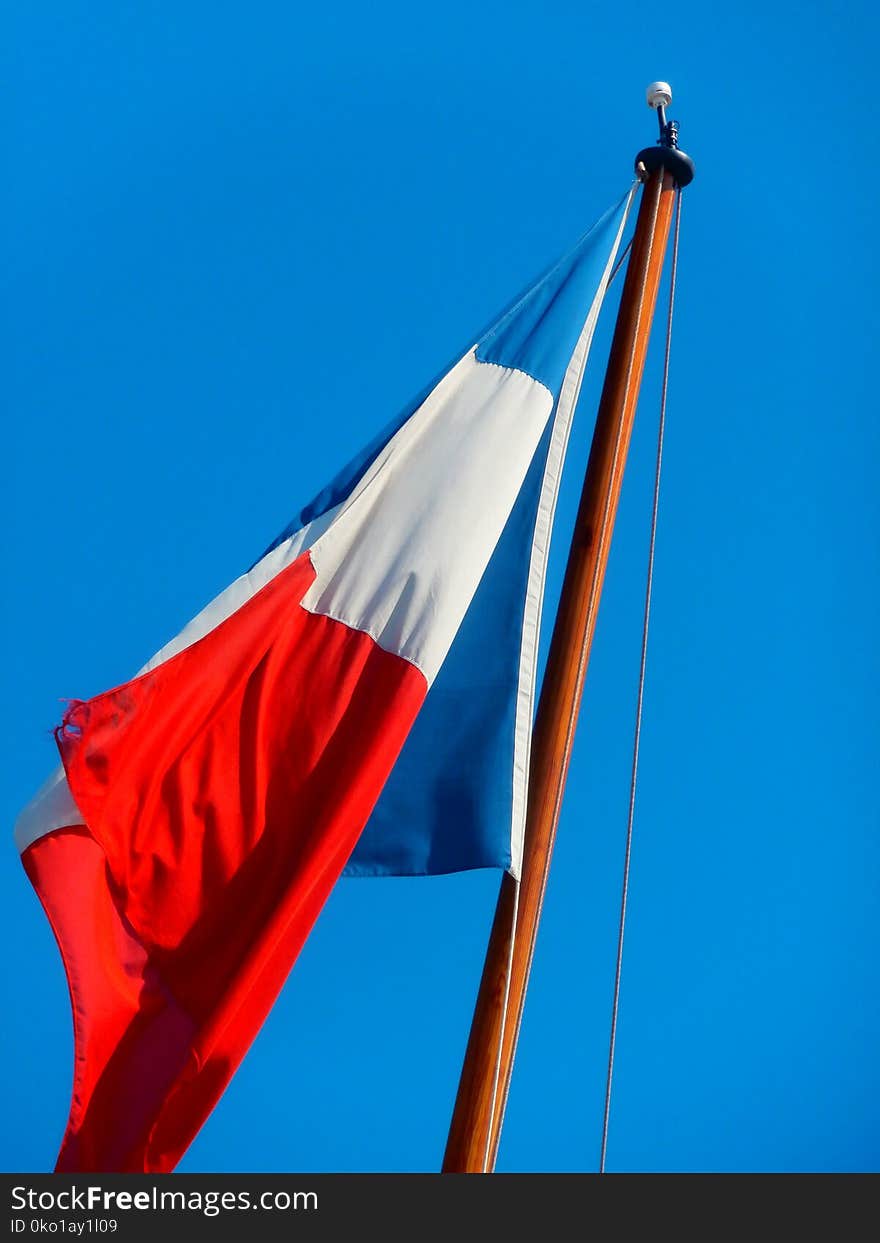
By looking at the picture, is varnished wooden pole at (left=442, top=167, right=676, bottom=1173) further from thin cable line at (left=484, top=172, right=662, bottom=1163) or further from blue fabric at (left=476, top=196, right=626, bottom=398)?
blue fabric at (left=476, top=196, right=626, bottom=398)

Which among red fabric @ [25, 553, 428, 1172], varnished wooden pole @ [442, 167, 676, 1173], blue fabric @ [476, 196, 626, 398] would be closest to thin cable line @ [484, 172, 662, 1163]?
varnished wooden pole @ [442, 167, 676, 1173]

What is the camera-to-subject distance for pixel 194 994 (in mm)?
5727

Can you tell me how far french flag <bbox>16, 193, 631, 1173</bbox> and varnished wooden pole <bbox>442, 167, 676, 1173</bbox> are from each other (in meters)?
0.15

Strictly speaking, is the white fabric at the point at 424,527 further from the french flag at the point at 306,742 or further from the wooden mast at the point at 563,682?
Result: the wooden mast at the point at 563,682

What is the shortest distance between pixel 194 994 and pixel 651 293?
436 centimetres

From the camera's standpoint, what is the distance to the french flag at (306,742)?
18.6 feet

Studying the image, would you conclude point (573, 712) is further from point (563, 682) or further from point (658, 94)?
point (658, 94)

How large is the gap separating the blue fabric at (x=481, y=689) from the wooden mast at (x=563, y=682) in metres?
0.18

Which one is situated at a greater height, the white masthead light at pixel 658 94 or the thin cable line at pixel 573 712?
the white masthead light at pixel 658 94

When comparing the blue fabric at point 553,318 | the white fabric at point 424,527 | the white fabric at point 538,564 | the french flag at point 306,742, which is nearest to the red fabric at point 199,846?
the french flag at point 306,742

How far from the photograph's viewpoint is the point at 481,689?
6.97 meters

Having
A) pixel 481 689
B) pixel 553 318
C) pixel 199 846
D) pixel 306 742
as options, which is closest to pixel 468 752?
pixel 481 689

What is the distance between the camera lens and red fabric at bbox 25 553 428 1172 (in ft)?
18.3

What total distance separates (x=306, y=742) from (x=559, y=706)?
3.92ft
